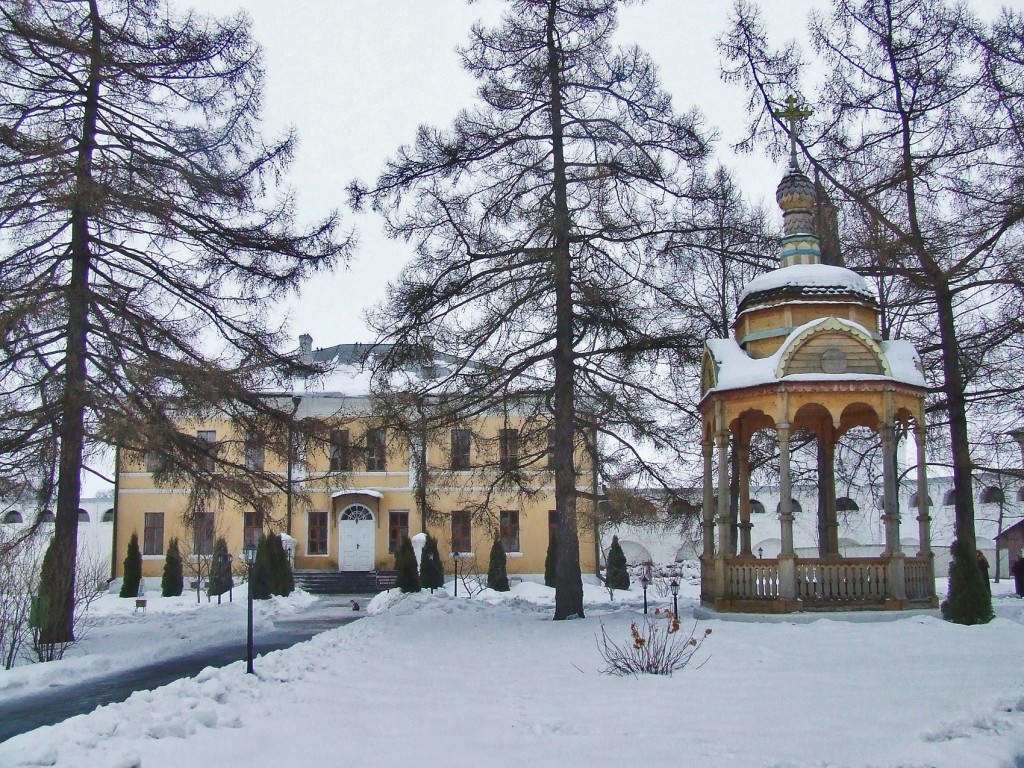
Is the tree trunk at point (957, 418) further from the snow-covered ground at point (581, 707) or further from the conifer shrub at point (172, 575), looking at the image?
the conifer shrub at point (172, 575)

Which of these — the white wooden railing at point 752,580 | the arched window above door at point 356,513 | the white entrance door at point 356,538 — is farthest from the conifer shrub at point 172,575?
the white wooden railing at point 752,580

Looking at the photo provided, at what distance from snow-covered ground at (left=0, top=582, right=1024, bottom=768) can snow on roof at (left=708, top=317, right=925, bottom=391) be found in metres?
3.61

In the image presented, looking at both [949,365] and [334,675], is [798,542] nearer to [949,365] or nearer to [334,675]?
[949,365]

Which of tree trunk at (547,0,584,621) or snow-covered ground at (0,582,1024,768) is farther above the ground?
tree trunk at (547,0,584,621)

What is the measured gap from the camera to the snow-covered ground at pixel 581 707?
19.9 ft

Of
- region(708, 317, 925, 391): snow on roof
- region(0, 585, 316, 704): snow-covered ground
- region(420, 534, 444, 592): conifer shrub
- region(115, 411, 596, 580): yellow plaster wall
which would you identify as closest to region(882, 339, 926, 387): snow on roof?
region(708, 317, 925, 391): snow on roof

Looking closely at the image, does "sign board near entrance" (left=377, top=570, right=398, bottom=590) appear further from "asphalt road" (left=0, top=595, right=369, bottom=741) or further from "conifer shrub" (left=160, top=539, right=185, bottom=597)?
"asphalt road" (left=0, top=595, right=369, bottom=741)

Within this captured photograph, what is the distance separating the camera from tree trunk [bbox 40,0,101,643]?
13.0m

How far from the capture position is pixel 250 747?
6.49 m

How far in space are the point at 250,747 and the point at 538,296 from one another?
36.6 feet

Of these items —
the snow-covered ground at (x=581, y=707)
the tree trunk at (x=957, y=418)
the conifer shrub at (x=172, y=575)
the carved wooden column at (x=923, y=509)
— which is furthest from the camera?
the conifer shrub at (x=172, y=575)

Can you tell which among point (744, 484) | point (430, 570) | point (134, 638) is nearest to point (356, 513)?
point (430, 570)

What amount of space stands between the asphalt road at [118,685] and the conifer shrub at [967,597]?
33.4ft

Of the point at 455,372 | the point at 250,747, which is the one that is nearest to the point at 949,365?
the point at 455,372
